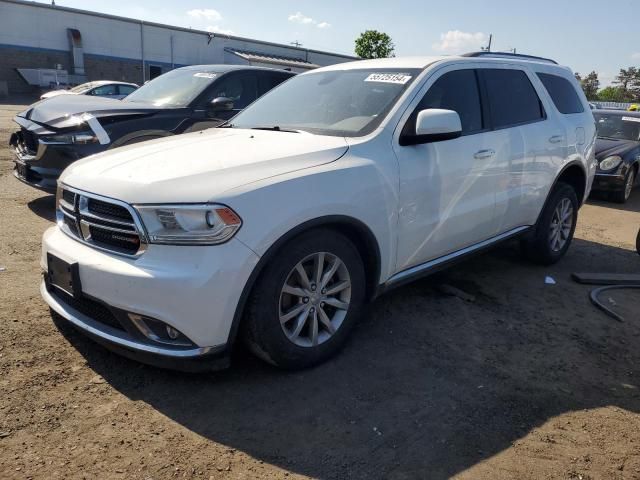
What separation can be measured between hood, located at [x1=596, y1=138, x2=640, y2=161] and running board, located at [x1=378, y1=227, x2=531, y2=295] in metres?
5.83

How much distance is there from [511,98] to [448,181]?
136 centimetres

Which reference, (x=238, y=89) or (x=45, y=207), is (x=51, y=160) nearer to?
(x=45, y=207)

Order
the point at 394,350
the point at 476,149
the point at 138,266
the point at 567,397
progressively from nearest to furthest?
the point at 138,266 → the point at 567,397 → the point at 394,350 → the point at 476,149

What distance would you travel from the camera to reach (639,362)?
3621mm

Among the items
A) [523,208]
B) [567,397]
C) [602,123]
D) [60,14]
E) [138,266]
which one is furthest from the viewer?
[60,14]

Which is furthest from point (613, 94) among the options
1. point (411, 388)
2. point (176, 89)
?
point (411, 388)

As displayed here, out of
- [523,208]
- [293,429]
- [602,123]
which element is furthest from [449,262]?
[602,123]

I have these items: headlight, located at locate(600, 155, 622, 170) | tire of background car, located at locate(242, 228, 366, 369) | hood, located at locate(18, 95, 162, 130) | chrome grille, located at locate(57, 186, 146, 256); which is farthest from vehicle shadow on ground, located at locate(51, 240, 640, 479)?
headlight, located at locate(600, 155, 622, 170)

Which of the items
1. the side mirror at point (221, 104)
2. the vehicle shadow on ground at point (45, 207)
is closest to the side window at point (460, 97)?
the side mirror at point (221, 104)

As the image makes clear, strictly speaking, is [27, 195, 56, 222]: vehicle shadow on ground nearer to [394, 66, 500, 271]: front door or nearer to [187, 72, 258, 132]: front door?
[187, 72, 258, 132]: front door

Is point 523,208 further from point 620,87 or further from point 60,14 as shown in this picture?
point 620,87

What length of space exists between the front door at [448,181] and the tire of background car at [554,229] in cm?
101

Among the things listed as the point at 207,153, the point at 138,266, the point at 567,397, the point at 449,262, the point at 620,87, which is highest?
the point at 620,87

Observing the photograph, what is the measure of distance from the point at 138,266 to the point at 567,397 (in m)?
2.49
